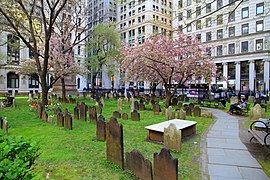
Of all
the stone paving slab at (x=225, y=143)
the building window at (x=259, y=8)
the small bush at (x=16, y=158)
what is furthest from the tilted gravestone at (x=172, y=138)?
the building window at (x=259, y=8)

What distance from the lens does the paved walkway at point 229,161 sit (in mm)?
3998

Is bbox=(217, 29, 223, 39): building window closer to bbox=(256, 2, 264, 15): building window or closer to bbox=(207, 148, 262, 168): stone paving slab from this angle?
bbox=(256, 2, 264, 15): building window

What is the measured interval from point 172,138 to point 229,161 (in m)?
1.58

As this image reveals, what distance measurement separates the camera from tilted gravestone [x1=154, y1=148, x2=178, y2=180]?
10.4ft

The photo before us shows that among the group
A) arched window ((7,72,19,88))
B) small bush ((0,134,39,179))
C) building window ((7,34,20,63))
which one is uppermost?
building window ((7,34,20,63))

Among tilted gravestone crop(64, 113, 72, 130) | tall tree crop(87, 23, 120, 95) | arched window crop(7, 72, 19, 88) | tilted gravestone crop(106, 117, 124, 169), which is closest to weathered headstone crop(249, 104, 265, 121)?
tilted gravestone crop(106, 117, 124, 169)

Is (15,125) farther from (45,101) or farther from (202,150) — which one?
(202,150)

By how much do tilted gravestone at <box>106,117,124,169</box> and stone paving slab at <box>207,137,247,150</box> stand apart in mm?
3210

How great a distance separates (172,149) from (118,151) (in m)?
1.90

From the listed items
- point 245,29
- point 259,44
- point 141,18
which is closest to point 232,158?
point 259,44

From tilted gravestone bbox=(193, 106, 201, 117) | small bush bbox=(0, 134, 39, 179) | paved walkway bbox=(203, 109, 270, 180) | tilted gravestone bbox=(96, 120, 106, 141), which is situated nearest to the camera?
small bush bbox=(0, 134, 39, 179)

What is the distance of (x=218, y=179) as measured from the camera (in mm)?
3793

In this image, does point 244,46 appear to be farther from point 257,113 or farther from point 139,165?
point 139,165

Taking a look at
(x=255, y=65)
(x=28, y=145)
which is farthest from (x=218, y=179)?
(x=255, y=65)
